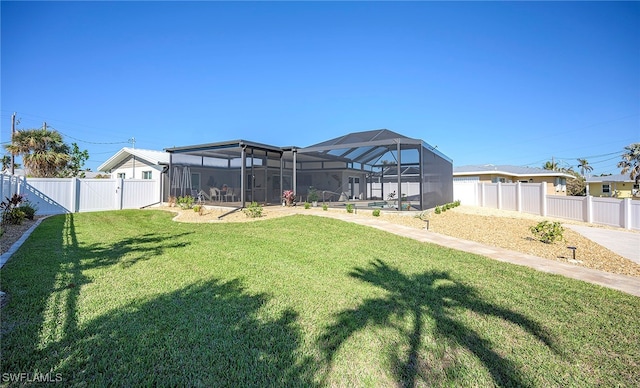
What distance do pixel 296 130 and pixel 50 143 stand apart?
1876 cm

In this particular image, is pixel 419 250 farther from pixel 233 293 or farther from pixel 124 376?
pixel 124 376

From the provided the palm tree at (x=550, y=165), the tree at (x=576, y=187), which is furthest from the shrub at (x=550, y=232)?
the palm tree at (x=550, y=165)

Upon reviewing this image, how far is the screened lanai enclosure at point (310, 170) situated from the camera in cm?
1363

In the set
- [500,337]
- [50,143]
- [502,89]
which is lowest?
[500,337]

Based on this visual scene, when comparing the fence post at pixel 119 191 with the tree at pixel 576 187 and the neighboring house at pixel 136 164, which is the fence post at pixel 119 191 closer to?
the neighboring house at pixel 136 164

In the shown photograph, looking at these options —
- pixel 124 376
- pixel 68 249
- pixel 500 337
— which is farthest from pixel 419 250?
pixel 68 249

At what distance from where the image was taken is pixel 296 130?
1161 inches

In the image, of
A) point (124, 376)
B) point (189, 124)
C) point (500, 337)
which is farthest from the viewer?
point (189, 124)

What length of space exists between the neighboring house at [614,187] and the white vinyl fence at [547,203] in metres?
20.4

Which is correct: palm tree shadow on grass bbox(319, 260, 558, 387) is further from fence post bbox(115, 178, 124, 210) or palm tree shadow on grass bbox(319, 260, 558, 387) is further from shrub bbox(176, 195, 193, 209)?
fence post bbox(115, 178, 124, 210)

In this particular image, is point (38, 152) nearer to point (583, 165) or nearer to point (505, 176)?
point (505, 176)

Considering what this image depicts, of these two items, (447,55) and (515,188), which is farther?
(515,188)

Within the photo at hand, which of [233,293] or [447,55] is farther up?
[447,55]

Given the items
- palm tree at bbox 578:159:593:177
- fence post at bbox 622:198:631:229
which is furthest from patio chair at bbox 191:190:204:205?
palm tree at bbox 578:159:593:177
